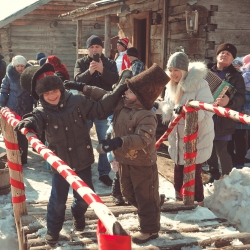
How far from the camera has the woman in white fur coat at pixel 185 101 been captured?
13.2 ft

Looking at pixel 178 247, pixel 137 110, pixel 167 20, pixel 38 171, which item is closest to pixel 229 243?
pixel 178 247

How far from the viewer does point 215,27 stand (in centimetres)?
809

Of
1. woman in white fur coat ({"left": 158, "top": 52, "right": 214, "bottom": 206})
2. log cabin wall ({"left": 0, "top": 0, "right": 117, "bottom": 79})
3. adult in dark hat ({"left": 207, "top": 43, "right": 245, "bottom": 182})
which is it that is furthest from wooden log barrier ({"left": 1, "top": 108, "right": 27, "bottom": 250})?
log cabin wall ({"left": 0, "top": 0, "right": 117, "bottom": 79})

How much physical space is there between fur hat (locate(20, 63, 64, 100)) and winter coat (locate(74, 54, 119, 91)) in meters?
1.55

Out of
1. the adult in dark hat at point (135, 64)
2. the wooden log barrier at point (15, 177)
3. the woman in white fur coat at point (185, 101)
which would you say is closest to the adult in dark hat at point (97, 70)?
the adult in dark hat at point (135, 64)

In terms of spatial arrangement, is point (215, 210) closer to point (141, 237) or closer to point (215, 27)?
point (141, 237)

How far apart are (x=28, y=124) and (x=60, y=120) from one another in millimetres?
306

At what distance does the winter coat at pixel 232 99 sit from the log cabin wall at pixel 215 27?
331 cm

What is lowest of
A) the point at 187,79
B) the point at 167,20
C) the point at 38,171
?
the point at 38,171

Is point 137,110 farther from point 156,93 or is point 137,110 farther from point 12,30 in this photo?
point 12,30

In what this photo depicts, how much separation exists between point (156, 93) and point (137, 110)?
0.22 meters

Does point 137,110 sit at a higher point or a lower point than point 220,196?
higher

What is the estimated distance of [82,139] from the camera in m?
3.32

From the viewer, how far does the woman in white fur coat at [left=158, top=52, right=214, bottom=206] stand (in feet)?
13.2
